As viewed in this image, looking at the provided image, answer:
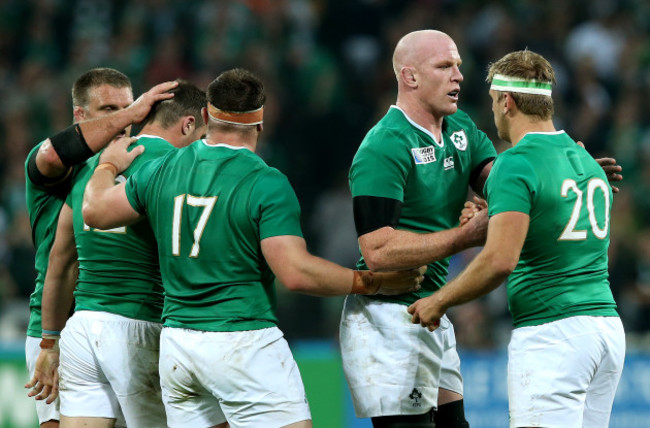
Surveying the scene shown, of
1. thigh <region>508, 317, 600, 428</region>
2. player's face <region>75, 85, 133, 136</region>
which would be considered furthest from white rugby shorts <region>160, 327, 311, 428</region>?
player's face <region>75, 85, 133, 136</region>

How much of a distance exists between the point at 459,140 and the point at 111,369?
2192mm

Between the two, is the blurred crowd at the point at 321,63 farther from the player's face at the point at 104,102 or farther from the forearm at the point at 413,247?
the forearm at the point at 413,247

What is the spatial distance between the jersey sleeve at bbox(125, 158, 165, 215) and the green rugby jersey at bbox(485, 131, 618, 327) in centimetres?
163

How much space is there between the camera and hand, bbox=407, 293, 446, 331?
4.83 meters

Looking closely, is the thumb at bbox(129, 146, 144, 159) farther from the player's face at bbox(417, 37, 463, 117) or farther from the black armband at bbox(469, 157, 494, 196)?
the black armband at bbox(469, 157, 494, 196)

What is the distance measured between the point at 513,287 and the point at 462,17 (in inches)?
361

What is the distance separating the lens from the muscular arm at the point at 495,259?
4.48m

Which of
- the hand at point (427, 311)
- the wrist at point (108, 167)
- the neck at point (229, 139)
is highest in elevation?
the neck at point (229, 139)

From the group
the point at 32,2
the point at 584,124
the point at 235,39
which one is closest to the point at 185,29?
the point at 235,39

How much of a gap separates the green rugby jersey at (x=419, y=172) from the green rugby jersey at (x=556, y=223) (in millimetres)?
461

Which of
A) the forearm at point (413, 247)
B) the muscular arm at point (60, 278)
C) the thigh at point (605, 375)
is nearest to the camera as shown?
the thigh at point (605, 375)

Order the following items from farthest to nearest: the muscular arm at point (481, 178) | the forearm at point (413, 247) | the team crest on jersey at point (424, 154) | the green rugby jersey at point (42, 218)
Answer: the green rugby jersey at point (42, 218), the muscular arm at point (481, 178), the team crest on jersey at point (424, 154), the forearm at point (413, 247)

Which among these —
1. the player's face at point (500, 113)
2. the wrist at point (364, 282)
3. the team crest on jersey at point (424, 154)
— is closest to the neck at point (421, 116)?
the team crest on jersey at point (424, 154)

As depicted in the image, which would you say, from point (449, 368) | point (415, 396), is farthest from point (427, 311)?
point (449, 368)
